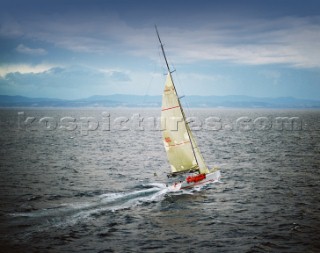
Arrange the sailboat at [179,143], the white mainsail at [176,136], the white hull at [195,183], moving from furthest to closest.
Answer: the white hull at [195,183], the sailboat at [179,143], the white mainsail at [176,136]

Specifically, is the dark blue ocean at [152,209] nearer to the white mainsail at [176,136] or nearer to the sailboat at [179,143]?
the sailboat at [179,143]

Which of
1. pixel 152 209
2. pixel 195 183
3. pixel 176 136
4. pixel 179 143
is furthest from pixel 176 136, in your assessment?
pixel 152 209

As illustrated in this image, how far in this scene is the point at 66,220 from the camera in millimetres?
28578

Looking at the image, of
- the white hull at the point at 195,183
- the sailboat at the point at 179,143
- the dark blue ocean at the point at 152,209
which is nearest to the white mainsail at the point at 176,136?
the sailboat at the point at 179,143

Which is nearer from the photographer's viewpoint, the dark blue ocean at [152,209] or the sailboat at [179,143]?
the dark blue ocean at [152,209]

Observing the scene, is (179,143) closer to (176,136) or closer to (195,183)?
(176,136)

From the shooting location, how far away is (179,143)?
128ft

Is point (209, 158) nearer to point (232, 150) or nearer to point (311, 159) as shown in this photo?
point (232, 150)

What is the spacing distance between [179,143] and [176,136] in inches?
39.4

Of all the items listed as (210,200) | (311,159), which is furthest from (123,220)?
(311,159)

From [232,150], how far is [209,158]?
1334 centimetres

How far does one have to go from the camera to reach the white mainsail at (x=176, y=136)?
1442 inches

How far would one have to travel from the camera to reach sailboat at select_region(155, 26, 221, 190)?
36.7 meters

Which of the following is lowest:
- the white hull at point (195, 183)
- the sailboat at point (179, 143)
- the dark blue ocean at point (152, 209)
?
the dark blue ocean at point (152, 209)
